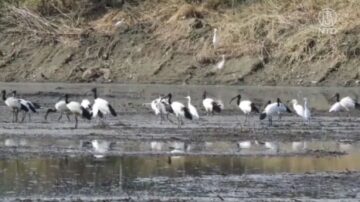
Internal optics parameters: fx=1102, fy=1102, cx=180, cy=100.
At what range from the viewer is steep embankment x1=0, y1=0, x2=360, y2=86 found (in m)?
36.3

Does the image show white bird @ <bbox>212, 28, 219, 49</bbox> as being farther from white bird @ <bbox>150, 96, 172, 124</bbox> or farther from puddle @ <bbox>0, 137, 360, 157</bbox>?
puddle @ <bbox>0, 137, 360, 157</bbox>

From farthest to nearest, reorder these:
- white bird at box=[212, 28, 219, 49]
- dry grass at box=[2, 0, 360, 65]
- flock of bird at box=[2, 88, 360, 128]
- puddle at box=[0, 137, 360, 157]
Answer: white bird at box=[212, 28, 219, 49] < dry grass at box=[2, 0, 360, 65] < flock of bird at box=[2, 88, 360, 128] < puddle at box=[0, 137, 360, 157]

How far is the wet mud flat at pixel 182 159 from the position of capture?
1395cm

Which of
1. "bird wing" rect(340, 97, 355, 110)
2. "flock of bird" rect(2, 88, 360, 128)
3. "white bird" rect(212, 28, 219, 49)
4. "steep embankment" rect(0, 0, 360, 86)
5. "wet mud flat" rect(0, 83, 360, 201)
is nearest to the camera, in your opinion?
"wet mud flat" rect(0, 83, 360, 201)

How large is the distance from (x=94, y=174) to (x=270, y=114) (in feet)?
31.3

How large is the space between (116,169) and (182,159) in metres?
1.80

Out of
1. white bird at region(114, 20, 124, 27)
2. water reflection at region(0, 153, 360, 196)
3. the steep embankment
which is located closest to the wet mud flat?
water reflection at region(0, 153, 360, 196)

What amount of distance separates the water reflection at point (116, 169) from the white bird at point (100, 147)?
1.75 ft

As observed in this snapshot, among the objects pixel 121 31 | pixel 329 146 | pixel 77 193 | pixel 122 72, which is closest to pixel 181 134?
pixel 329 146

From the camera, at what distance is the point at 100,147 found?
1898 cm

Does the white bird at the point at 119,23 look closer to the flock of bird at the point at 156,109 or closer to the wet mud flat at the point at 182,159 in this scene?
the wet mud flat at the point at 182,159

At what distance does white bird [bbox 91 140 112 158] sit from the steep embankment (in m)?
16.0

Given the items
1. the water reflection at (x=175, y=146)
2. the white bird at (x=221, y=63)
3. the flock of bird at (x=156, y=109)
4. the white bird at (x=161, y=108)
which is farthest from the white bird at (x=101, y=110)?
the white bird at (x=221, y=63)

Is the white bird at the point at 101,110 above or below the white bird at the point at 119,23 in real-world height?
below
